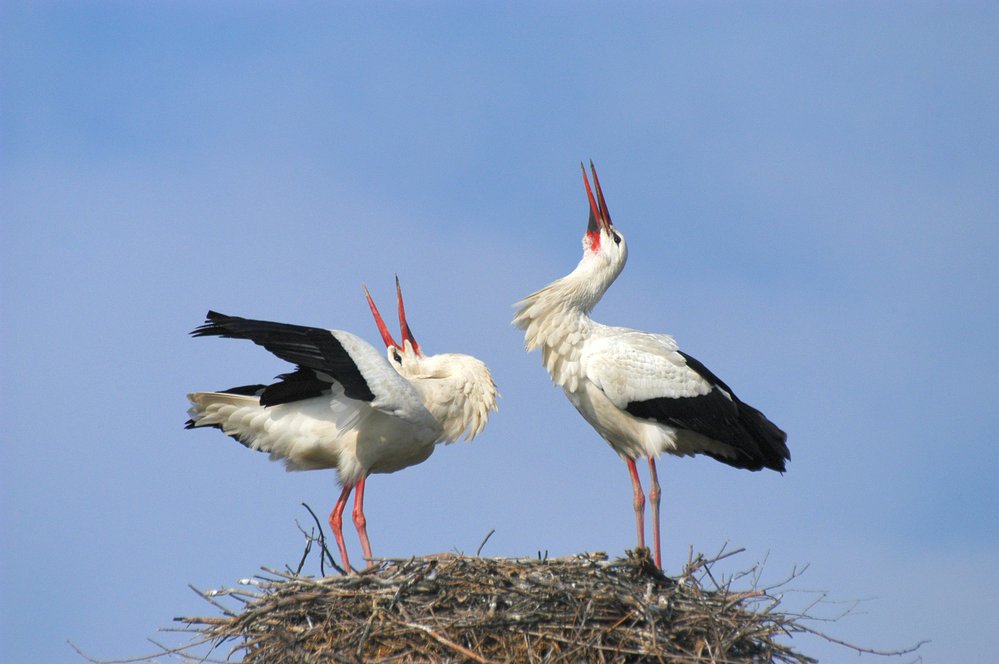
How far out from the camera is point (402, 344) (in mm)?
10703

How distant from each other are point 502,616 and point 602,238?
11.3 feet

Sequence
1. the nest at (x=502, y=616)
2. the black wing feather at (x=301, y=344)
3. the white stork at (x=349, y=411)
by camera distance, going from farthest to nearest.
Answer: the white stork at (x=349, y=411) → the black wing feather at (x=301, y=344) → the nest at (x=502, y=616)

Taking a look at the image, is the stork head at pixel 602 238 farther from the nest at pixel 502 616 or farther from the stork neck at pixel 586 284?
the nest at pixel 502 616

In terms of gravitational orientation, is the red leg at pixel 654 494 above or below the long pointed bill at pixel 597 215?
below

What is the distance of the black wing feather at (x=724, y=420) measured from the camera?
30.8ft

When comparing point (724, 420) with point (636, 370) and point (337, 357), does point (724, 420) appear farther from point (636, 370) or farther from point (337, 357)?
point (337, 357)

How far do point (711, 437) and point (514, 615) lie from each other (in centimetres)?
251

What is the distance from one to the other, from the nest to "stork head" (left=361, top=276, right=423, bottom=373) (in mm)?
2592

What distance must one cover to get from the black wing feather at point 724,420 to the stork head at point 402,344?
182cm

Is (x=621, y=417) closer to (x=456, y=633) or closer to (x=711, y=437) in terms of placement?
(x=711, y=437)

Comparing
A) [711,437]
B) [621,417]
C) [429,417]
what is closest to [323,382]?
[429,417]

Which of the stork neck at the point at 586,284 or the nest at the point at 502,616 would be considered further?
the stork neck at the point at 586,284

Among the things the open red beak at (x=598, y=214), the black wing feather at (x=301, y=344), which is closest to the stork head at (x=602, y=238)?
the open red beak at (x=598, y=214)

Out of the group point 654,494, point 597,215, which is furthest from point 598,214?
point 654,494
